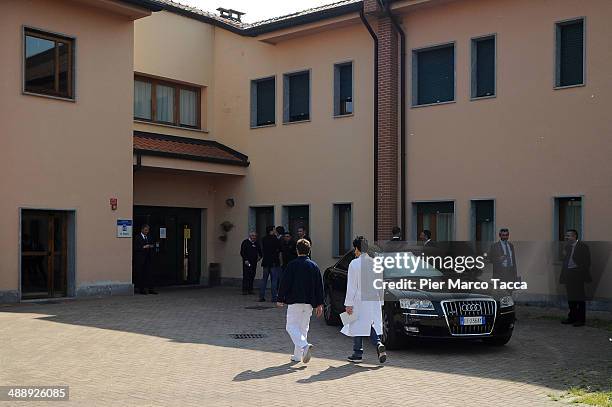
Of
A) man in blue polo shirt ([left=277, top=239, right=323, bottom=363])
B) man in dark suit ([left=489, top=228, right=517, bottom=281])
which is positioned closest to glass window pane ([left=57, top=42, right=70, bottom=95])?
man in blue polo shirt ([left=277, top=239, right=323, bottom=363])

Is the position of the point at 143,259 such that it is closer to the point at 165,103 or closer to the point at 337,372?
the point at 165,103

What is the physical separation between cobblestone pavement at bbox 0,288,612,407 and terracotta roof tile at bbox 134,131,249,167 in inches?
255

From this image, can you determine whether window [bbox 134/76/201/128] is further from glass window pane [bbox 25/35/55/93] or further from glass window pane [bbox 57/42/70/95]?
glass window pane [bbox 25/35/55/93]

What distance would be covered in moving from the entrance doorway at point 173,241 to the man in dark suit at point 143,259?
1336 millimetres

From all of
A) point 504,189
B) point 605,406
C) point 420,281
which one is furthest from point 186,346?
point 504,189

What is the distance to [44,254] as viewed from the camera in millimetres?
18344

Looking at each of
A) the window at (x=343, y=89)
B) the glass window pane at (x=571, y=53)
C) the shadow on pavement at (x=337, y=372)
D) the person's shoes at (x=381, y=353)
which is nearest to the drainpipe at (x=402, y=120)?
the window at (x=343, y=89)

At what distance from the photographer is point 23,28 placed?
17.8m

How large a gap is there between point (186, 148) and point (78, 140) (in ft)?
13.0

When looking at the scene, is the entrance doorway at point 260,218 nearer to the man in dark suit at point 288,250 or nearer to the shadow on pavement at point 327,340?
the man in dark suit at point 288,250

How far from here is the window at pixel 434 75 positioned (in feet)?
62.5

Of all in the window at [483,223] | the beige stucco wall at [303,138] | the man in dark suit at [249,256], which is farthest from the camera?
the beige stucco wall at [303,138]

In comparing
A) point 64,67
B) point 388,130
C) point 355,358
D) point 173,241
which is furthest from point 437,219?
point 64,67

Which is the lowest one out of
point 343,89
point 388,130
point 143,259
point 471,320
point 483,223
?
point 471,320
